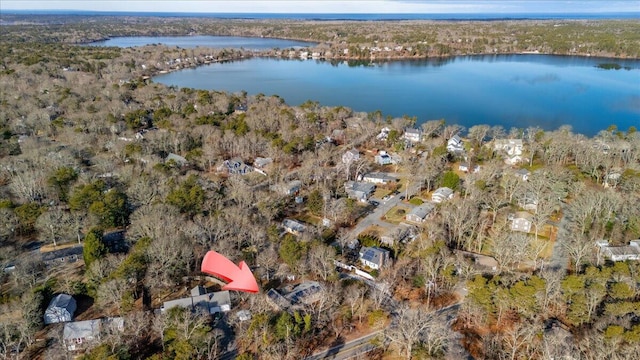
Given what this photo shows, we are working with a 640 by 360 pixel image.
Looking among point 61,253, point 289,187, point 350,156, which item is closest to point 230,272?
point 61,253

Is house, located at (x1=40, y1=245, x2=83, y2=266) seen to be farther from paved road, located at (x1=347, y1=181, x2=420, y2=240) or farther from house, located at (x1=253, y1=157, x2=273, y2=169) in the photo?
house, located at (x1=253, y1=157, x2=273, y2=169)

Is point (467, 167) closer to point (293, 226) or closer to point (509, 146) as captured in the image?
point (509, 146)

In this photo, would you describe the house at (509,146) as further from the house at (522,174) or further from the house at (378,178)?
the house at (378,178)

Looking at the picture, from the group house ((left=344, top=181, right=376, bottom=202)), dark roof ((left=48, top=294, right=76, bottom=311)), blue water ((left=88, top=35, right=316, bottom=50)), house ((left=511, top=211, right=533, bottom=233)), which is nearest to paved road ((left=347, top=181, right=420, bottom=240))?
house ((left=344, top=181, right=376, bottom=202))

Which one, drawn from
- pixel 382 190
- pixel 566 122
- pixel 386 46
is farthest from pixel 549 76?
pixel 382 190

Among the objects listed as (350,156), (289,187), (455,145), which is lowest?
(289,187)

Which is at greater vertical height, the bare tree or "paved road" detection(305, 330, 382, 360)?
the bare tree

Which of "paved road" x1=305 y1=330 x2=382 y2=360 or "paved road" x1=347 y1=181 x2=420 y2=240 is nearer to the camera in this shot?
"paved road" x1=305 y1=330 x2=382 y2=360
